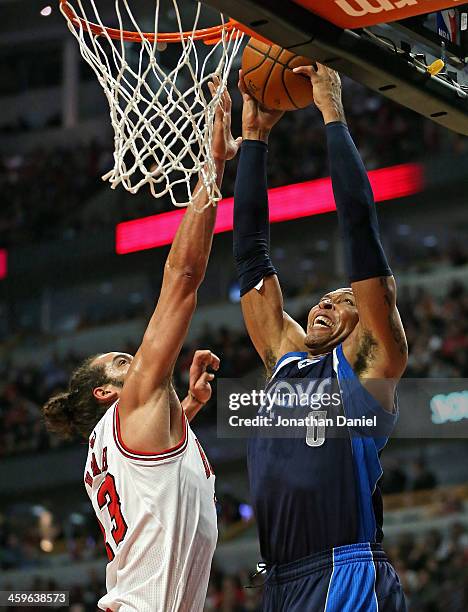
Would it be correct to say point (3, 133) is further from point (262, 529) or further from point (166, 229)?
point (262, 529)

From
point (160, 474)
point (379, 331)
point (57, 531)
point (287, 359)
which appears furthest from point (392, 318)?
point (57, 531)

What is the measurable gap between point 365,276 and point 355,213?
0.23 m

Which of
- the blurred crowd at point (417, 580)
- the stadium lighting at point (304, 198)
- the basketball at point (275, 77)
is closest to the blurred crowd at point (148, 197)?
the stadium lighting at point (304, 198)

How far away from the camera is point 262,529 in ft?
11.3

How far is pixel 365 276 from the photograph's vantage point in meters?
3.36

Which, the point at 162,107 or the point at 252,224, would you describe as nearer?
the point at 162,107

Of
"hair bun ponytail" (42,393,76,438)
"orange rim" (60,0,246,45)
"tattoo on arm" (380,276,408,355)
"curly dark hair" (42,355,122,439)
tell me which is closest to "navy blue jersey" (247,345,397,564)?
"tattoo on arm" (380,276,408,355)

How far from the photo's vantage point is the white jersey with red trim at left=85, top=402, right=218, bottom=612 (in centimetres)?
334

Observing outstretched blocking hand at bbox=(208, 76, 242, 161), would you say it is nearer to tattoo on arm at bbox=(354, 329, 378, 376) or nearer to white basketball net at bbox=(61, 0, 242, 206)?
white basketball net at bbox=(61, 0, 242, 206)

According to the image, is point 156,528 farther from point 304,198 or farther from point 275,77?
point 304,198

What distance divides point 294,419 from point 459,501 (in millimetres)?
8713

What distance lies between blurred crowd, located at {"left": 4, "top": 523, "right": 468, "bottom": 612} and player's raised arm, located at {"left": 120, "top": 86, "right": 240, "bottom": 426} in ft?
21.6

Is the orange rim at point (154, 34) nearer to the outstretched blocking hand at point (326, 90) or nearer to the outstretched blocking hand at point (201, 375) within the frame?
the outstretched blocking hand at point (326, 90)

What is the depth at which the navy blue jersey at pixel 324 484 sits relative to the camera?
3309 mm
